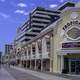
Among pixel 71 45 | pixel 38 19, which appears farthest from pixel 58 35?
pixel 38 19

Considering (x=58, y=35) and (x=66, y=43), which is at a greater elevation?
(x=58, y=35)

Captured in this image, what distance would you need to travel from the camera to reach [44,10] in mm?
150250

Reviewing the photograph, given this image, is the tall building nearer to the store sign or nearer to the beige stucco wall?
the beige stucco wall

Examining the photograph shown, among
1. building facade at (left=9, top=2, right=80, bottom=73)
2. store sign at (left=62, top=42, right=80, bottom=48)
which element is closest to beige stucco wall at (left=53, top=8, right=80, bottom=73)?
building facade at (left=9, top=2, right=80, bottom=73)

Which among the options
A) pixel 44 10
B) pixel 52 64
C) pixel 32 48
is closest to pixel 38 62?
pixel 32 48

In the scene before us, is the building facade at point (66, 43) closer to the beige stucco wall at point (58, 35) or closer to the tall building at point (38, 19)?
the beige stucco wall at point (58, 35)

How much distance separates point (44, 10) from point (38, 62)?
7581 centimetres

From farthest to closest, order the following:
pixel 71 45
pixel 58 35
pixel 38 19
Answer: pixel 38 19, pixel 58 35, pixel 71 45

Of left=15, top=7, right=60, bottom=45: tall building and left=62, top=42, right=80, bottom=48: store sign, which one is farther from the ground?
left=15, top=7, right=60, bottom=45: tall building

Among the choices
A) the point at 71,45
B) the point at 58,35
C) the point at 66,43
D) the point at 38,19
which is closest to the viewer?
the point at 71,45

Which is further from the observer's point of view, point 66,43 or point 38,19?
point 38,19

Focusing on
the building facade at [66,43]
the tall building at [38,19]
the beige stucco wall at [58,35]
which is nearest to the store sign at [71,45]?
the building facade at [66,43]

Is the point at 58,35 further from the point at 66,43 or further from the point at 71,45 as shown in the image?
the point at 71,45

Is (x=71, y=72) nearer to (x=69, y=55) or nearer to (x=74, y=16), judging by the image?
(x=69, y=55)
